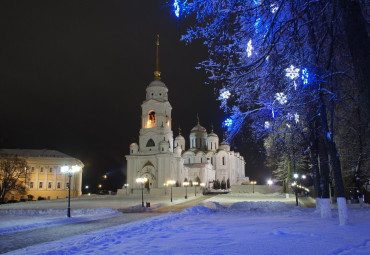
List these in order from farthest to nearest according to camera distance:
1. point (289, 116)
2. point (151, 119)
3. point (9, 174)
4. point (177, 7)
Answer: point (151, 119), point (9, 174), point (289, 116), point (177, 7)

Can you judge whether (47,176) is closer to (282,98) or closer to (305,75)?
(282,98)

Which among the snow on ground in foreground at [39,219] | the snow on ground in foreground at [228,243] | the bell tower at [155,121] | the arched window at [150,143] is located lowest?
the snow on ground in foreground at [39,219]

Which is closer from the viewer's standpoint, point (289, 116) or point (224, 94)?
point (224, 94)

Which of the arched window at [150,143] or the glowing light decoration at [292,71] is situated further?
the arched window at [150,143]

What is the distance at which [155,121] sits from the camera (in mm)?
61562

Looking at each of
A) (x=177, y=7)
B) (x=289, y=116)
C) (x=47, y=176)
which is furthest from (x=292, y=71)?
(x=47, y=176)

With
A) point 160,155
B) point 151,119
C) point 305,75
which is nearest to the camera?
point 305,75

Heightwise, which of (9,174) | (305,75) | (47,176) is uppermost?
(305,75)

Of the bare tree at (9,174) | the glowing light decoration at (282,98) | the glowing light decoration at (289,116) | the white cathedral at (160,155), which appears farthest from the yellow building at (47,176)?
the glowing light decoration at (282,98)

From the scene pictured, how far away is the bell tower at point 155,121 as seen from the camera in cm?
6025

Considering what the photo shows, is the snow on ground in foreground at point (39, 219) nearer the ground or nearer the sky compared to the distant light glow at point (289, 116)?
nearer the ground

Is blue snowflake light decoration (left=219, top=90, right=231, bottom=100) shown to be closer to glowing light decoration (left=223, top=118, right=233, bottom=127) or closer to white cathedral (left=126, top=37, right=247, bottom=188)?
glowing light decoration (left=223, top=118, right=233, bottom=127)

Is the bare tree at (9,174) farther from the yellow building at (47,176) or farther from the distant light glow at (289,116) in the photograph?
the distant light glow at (289,116)

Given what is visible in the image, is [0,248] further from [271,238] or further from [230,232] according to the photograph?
[271,238]
